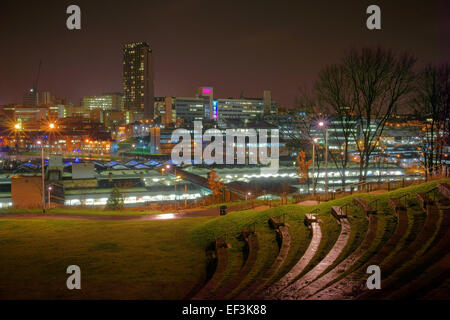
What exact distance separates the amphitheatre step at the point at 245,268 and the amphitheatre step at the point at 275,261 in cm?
45

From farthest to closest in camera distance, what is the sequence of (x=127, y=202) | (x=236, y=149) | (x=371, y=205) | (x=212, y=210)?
(x=236, y=149) → (x=127, y=202) → (x=212, y=210) → (x=371, y=205)

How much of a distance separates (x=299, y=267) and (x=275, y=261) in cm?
91

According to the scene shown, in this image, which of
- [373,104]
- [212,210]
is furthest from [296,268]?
[373,104]

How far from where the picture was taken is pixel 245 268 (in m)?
9.97

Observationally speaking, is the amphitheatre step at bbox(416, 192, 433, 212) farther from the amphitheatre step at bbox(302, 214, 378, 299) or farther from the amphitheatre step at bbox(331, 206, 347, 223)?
the amphitheatre step at bbox(331, 206, 347, 223)

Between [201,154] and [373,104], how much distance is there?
61.4 m

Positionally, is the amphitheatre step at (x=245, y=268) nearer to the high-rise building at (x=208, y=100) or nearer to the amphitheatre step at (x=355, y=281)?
the amphitheatre step at (x=355, y=281)

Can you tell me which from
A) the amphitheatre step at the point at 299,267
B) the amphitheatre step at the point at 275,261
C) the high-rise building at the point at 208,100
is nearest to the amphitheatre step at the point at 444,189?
the amphitheatre step at the point at 299,267

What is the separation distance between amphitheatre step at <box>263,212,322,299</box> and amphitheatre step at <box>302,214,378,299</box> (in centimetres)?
57

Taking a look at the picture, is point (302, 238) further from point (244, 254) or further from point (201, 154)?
point (201, 154)

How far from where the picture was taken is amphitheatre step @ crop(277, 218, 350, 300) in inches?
307

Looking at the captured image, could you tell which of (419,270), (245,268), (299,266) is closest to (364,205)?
(299,266)

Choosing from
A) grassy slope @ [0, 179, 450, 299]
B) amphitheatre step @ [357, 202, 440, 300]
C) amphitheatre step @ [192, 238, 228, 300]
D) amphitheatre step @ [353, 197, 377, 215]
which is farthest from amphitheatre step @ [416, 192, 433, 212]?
amphitheatre step @ [192, 238, 228, 300]
